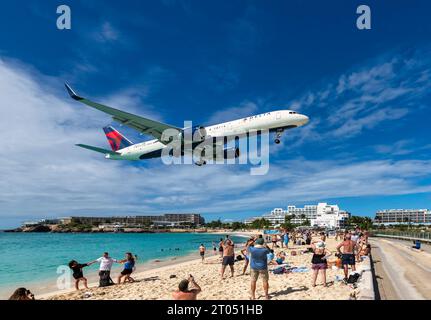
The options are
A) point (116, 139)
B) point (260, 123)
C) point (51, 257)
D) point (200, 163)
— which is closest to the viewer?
point (260, 123)

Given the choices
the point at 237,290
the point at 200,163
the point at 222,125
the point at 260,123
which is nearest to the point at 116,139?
the point at 200,163

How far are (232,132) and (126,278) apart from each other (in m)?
18.0

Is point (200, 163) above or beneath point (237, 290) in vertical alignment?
above

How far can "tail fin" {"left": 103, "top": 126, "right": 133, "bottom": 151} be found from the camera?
44.2m

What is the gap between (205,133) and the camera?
31672mm

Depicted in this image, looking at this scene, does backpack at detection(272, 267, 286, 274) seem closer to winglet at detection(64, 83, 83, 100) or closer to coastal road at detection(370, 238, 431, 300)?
coastal road at detection(370, 238, 431, 300)

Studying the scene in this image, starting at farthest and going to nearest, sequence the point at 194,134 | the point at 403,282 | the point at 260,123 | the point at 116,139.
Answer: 1. the point at 116,139
2. the point at 194,134
3. the point at 260,123
4. the point at 403,282

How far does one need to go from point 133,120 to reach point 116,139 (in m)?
19.3

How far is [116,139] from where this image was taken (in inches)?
1784

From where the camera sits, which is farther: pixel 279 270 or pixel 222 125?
pixel 222 125

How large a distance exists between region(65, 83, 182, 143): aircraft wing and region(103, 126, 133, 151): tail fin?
14.2m

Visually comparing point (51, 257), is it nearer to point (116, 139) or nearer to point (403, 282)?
point (116, 139)
